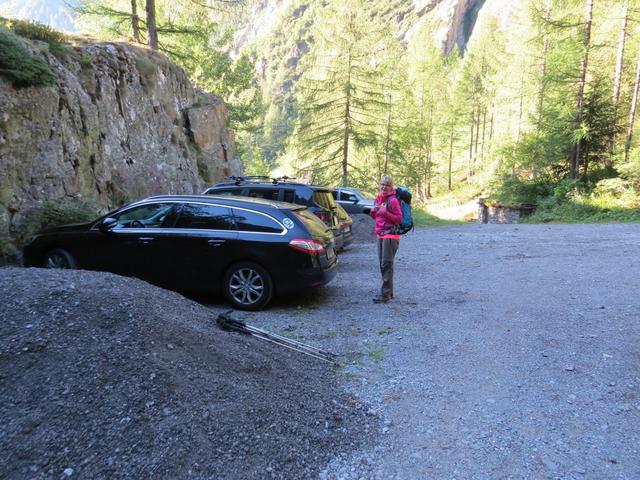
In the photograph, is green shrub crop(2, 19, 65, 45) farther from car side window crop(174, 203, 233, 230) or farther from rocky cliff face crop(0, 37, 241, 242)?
car side window crop(174, 203, 233, 230)

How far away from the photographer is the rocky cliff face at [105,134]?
9.44 m

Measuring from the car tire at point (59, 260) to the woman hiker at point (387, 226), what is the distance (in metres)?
5.13

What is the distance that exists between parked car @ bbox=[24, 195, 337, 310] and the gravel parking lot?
59 centimetres

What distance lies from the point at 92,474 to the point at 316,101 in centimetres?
2248

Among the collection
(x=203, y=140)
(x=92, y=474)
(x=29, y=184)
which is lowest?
(x=92, y=474)

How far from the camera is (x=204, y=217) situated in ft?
22.3

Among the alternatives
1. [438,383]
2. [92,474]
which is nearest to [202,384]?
[92,474]

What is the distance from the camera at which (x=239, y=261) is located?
257 inches

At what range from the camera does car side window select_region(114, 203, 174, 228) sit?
22.8 feet

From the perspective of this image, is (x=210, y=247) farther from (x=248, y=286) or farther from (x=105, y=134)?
(x=105, y=134)

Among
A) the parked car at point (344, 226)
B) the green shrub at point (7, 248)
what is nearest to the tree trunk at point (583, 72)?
the parked car at point (344, 226)

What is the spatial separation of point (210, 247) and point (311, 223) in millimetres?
1641

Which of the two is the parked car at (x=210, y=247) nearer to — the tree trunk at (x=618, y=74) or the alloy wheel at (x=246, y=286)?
the alloy wheel at (x=246, y=286)

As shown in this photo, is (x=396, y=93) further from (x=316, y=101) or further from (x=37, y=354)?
(x=37, y=354)
